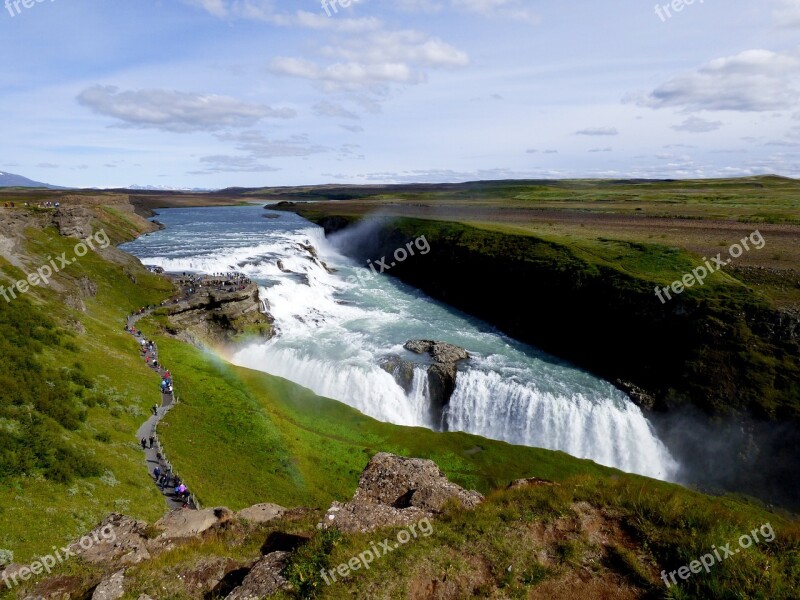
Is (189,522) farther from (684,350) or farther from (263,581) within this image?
(684,350)

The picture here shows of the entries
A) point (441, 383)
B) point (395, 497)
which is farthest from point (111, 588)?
point (441, 383)

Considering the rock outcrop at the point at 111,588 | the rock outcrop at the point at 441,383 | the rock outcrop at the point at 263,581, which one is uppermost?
the rock outcrop at the point at 263,581

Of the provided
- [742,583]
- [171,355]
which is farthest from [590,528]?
[171,355]

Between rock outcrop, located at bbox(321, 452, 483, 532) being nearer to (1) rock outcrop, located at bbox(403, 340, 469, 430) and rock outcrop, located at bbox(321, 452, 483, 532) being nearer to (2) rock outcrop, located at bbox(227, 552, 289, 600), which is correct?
(2) rock outcrop, located at bbox(227, 552, 289, 600)

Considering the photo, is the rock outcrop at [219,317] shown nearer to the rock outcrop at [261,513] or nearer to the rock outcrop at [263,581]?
the rock outcrop at [261,513]

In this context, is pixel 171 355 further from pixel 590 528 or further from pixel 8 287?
pixel 590 528

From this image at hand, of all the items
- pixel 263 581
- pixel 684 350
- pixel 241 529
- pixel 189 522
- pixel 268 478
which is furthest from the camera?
pixel 684 350

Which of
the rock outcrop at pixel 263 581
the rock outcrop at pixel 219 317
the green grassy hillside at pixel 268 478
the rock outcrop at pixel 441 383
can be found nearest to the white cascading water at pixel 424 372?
the rock outcrop at pixel 441 383
